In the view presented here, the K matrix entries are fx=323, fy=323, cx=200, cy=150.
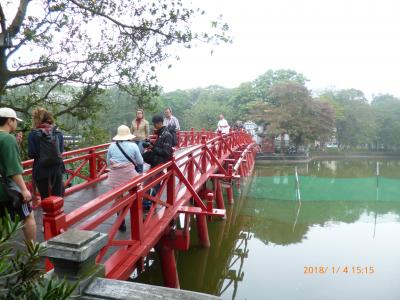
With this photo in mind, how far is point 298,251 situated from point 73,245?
29.4 feet

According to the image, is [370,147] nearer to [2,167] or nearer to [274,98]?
[274,98]

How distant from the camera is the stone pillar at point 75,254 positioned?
2062 mm

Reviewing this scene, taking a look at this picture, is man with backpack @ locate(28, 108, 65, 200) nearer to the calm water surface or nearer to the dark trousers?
the dark trousers

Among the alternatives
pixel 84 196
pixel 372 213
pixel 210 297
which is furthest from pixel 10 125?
pixel 372 213

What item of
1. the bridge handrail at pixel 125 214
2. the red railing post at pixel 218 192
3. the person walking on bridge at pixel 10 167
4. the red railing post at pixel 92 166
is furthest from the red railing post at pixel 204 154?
the person walking on bridge at pixel 10 167

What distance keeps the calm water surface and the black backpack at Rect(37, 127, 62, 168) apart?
420cm

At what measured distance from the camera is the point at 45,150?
359cm

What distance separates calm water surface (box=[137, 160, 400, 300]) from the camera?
291 inches

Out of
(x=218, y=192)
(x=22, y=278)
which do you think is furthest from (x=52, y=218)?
(x=218, y=192)

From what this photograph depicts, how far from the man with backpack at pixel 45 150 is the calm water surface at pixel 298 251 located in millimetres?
3983

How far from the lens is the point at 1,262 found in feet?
4.79

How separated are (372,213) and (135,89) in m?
12.3
